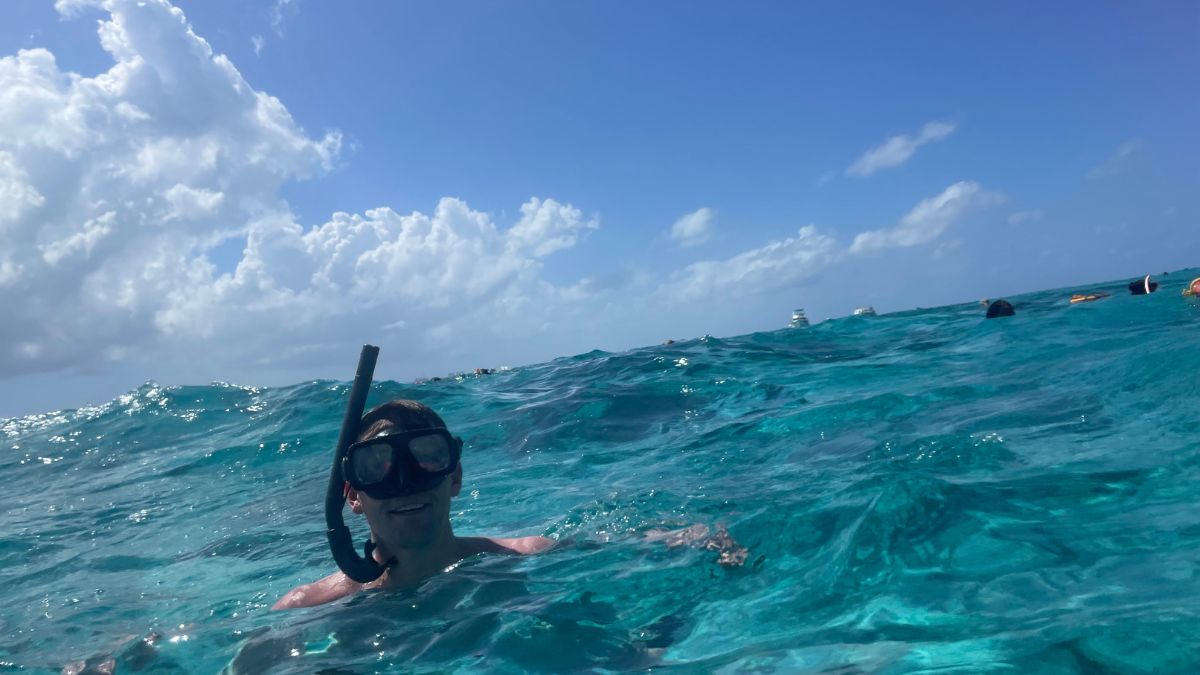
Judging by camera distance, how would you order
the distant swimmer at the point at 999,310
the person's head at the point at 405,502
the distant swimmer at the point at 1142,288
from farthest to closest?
the distant swimmer at the point at 1142,288, the distant swimmer at the point at 999,310, the person's head at the point at 405,502

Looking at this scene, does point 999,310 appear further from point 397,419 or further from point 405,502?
point 405,502

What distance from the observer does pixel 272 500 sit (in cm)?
836

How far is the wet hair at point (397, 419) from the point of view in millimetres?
4055

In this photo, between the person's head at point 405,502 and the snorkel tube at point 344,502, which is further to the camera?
the person's head at point 405,502

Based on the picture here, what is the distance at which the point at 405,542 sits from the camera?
13.2ft

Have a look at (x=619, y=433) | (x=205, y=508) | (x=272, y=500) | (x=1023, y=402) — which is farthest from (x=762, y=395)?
(x=205, y=508)

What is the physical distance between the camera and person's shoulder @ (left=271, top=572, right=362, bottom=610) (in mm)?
4203

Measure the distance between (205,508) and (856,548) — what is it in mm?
7492

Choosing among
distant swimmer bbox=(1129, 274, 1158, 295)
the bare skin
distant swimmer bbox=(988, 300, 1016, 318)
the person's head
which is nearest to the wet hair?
the person's head

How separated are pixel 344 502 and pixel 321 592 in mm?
851

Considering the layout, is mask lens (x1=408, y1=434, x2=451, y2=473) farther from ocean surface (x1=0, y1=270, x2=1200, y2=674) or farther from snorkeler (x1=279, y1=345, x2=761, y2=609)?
ocean surface (x1=0, y1=270, x2=1200, y2=674)

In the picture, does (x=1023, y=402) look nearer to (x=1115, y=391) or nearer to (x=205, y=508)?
(x=1115, y=391)

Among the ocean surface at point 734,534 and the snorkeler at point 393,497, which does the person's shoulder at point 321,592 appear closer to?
the snorkeler at point 393,497

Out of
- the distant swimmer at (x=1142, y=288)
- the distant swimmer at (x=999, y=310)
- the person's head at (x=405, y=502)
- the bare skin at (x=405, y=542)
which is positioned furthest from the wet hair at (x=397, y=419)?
the distant swimmer at (x=1142, y=288)
